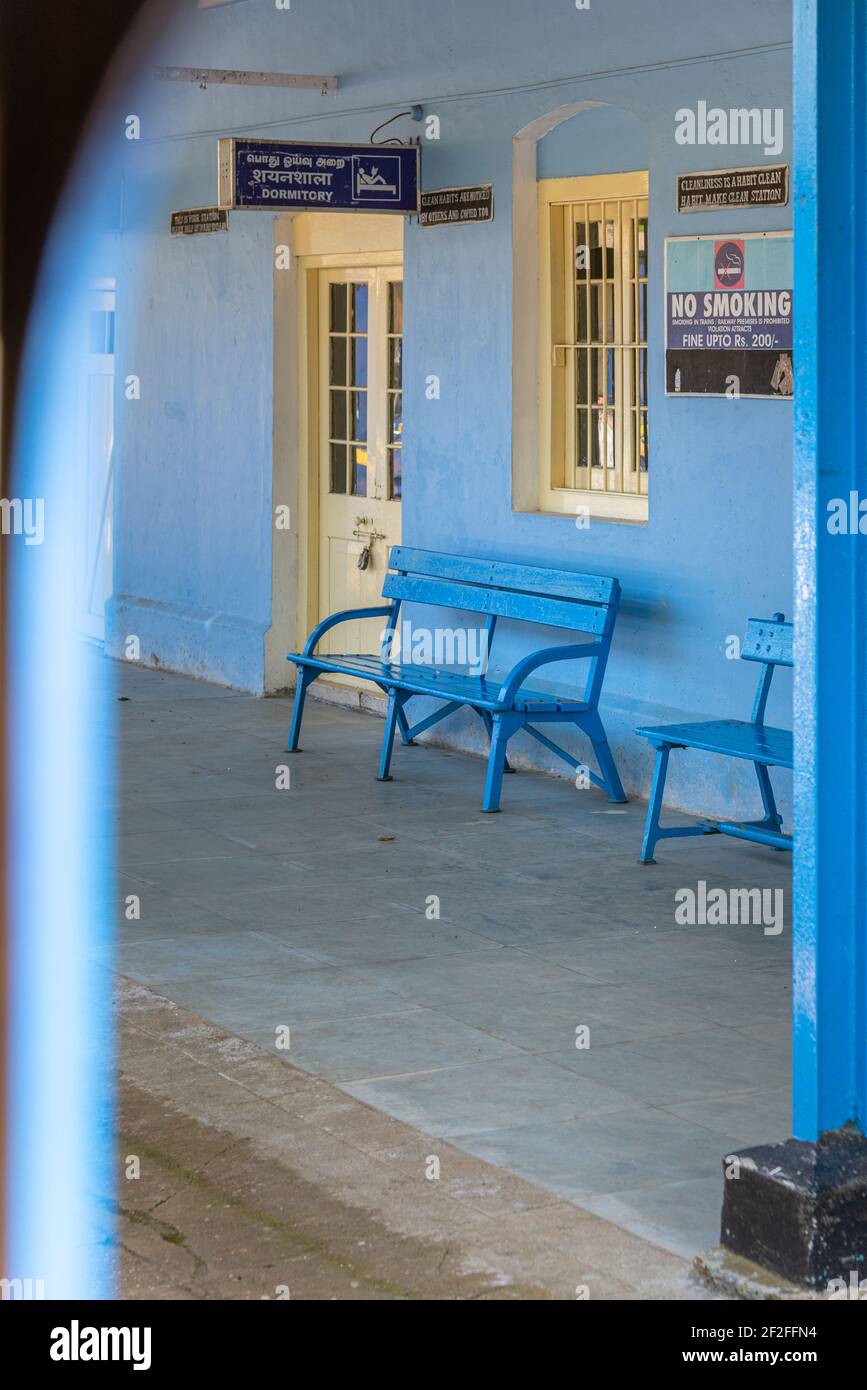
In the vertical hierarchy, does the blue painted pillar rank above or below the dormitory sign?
below

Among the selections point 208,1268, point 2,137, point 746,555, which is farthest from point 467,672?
point 2,137

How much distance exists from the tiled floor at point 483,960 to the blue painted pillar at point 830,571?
2.06 ft

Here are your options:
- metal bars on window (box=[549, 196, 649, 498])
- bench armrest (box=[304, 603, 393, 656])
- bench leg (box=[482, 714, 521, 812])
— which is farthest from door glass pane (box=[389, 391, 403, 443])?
bench leg (box=[482, 714, 521, 812])

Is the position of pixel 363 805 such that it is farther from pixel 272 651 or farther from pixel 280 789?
pixel 272 651

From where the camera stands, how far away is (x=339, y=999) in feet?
18.7

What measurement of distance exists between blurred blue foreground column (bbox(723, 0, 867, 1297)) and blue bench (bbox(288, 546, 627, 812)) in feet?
15.6

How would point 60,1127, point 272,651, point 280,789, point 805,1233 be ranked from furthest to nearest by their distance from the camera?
point 272,651 → point 280,789 → point 60,1127 → point 805,1233

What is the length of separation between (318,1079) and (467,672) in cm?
516

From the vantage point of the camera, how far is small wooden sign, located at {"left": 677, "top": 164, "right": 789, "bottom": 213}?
25.8 ft

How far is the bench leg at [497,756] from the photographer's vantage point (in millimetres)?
8461

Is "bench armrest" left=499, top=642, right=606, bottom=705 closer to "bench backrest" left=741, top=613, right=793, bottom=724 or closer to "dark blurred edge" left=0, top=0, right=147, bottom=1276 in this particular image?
"bench backrest" left=741, top=613, right=793, bottom=724

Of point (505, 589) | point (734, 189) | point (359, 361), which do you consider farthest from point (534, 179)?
point (359, 361)

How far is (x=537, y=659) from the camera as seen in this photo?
8.48m

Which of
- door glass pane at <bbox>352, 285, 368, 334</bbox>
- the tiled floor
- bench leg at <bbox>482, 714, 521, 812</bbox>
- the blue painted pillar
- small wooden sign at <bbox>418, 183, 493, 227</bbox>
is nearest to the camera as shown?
the blue painted pillar
